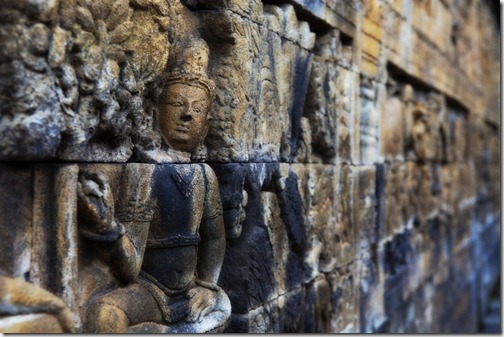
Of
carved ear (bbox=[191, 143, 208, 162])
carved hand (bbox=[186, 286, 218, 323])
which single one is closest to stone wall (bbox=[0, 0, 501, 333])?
carved ear (bbox=[191, 143, 208, 162])

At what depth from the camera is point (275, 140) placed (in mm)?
3982

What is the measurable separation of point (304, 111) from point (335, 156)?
0.48 metres

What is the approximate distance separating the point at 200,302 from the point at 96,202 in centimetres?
86

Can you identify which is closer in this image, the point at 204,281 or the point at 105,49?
the point at 105,49

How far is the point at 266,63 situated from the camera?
3.82m

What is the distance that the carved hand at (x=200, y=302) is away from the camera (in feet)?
10.5

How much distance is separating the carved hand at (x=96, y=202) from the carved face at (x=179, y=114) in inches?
21.8

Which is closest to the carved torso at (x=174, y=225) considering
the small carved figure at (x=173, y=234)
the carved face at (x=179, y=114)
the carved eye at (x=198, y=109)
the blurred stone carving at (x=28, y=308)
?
the small carved figure at (x=173, y=234)

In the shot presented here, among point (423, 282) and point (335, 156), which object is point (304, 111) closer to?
point (335, 156)

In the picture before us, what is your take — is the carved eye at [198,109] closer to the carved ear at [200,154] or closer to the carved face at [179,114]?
the carved face at [179,114]

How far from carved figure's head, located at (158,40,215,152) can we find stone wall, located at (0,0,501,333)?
65 millimetres

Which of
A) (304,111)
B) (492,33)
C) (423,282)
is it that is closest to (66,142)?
(304,111)

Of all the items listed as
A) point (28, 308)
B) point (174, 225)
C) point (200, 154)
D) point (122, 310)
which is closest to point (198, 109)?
A: point (200, 154)

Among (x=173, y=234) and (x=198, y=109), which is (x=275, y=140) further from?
(x=173, y=234)
